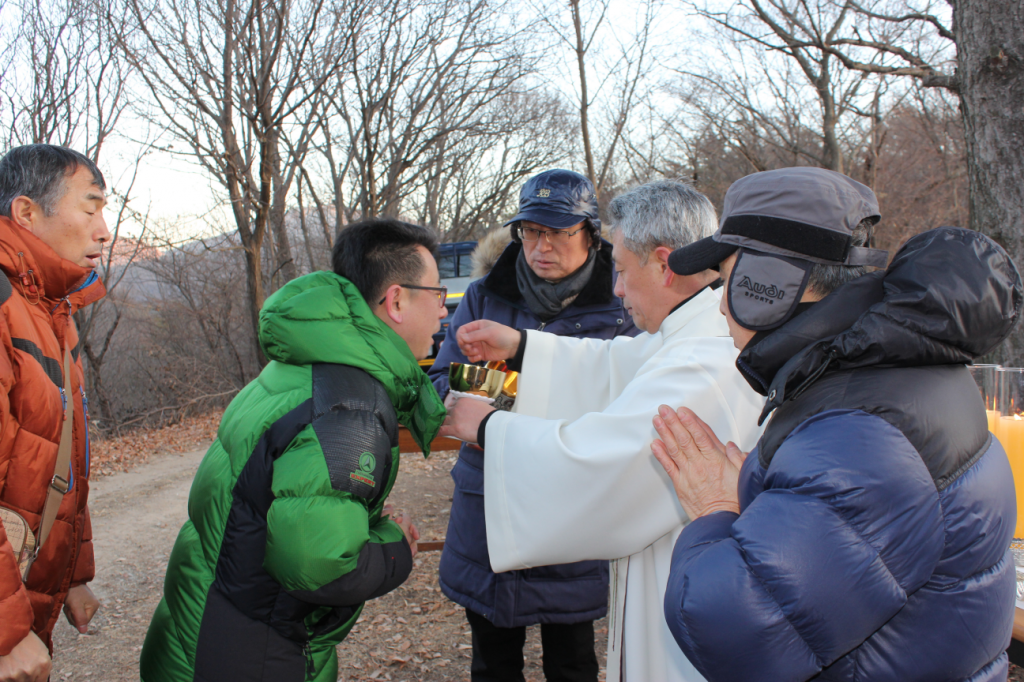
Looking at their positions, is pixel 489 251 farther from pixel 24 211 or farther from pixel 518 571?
pixel 24 211

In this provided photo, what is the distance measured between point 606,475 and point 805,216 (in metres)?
0.90

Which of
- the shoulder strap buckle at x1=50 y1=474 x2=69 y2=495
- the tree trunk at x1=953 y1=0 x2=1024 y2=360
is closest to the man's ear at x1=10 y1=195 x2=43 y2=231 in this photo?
the shoulder strap buckle at x1=50 y1=474 x2=69 y2=495

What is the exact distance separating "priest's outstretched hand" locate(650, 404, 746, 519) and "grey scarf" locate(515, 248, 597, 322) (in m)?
1.35

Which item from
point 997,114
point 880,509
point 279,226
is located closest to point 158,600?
point 880,509

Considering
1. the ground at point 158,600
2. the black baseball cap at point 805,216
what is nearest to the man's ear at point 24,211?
the black baseball cap at point 805,216

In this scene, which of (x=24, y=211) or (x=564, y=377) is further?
(x=564, y=377)

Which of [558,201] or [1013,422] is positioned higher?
[558,201]

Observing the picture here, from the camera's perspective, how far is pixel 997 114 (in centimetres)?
418

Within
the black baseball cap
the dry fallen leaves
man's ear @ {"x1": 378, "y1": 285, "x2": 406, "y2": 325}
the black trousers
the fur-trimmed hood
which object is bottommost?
the dry fallen leaves

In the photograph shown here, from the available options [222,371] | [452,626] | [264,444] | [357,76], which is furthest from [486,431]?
[222,371]

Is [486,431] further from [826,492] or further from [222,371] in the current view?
[222,371]

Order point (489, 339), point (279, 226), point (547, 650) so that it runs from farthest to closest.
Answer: point (279, 226), point (489, 339), point (547, 650)

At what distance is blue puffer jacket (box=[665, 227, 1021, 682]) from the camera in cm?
106

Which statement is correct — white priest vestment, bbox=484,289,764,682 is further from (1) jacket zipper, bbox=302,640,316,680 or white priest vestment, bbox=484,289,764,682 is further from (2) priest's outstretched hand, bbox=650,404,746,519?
(1) jacket zipper, bbox=302,640,316,680
